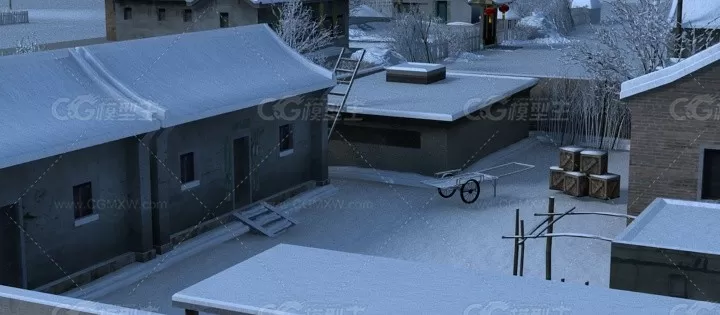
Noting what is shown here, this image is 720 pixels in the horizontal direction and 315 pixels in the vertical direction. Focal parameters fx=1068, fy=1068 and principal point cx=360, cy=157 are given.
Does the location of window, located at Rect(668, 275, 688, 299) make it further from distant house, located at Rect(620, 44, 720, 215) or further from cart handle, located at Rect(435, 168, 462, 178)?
cart handle, located at Rect(435, 168, 462, 178)

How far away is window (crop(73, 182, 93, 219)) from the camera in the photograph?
21.0 meters

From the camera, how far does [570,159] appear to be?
28.4 metres

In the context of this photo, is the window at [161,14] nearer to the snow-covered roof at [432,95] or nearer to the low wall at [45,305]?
the snow-covered roof at [432,95]

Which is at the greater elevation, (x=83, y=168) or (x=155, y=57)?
(x=155, y=57)

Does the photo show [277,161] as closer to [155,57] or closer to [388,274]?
[155,57]

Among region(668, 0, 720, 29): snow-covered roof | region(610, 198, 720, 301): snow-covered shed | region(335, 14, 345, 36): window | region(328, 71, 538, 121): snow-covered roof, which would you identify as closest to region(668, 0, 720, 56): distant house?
region(668, 0, 720, 29): snow-covered roof

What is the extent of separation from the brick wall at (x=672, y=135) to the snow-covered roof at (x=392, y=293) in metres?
10.6

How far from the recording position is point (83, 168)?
2103 centimetres

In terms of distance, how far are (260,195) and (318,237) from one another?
110 inches

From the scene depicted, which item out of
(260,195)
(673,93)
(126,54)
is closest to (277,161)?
(260,195)

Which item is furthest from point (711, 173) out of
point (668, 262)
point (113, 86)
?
point (113, 86)

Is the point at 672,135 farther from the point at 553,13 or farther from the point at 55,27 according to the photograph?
the point at 55,27

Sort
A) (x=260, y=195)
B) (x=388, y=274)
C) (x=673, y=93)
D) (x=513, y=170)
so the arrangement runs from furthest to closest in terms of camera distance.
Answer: (x=513, y=170)
(x=260, y=195)
(x=673, y=93)
(x=388, y=274)

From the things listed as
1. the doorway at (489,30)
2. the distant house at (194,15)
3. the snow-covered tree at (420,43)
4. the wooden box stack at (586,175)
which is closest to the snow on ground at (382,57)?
the snow-covered tree at (420,43)
